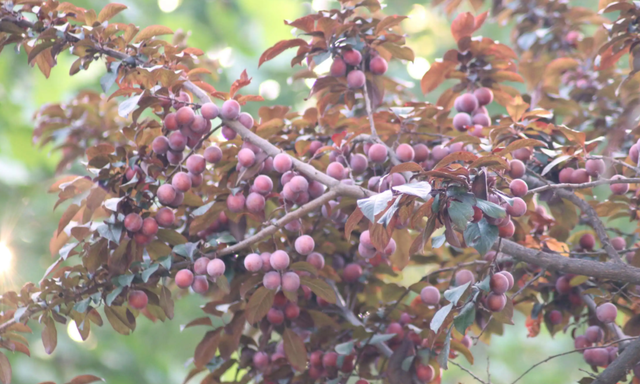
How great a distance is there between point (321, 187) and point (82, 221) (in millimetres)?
515

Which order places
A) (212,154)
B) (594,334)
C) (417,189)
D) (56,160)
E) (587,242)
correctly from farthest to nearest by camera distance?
(56,160) → (587,242) → (594,334) → (212,154) → (417,189)

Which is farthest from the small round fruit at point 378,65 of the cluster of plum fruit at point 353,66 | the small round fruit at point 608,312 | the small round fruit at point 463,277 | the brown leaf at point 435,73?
the small round fruit at point 608,312

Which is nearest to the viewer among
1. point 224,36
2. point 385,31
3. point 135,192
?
point 135,192

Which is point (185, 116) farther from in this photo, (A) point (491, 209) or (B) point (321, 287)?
(A) point (491, 209)

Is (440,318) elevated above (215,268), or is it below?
below

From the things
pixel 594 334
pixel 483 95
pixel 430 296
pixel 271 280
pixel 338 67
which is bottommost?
pixel 594 334

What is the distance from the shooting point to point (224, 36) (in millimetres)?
3576

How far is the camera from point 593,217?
1.21m

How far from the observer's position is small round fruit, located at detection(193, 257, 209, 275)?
1.16 metres

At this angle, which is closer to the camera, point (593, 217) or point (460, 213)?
point (460, 213)

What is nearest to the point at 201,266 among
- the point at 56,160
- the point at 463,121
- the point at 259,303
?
the point at 259,303

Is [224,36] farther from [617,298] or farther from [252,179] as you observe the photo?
[617,298]

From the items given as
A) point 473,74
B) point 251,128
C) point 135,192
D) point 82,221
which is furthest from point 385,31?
point 82,221

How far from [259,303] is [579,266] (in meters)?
0.61
